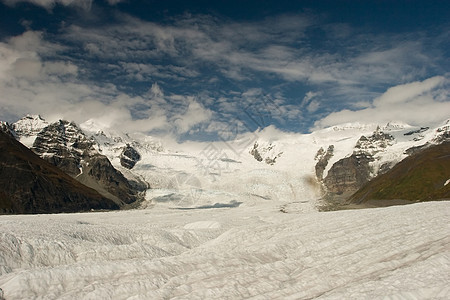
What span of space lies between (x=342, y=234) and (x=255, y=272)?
1553 centimetres

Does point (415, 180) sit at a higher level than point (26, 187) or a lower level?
higher

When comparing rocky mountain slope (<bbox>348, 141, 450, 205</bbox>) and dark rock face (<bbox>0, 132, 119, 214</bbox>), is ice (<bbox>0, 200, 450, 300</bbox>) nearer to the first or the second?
rocky mountain slope (<bbox>348, 141, 450, 205</bbox>)

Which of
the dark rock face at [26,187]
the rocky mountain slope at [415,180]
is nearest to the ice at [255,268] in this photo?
the rocky mountain slope at [415,180]

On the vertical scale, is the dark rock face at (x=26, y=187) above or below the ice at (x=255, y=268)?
below

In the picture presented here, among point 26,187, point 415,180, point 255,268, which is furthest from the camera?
point 26,187

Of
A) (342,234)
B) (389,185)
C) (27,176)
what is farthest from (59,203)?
(342,234)

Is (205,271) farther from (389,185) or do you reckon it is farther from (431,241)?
(389,185)

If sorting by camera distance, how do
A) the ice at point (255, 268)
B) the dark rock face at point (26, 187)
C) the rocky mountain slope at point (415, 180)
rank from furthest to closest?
the dark rock face at point (26, 187) → the rocky mountain slope at point (415, 180) → the ice at point (255, 268)

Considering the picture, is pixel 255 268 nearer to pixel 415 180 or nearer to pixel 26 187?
pixel 415 180

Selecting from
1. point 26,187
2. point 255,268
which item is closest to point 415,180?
point 255,268

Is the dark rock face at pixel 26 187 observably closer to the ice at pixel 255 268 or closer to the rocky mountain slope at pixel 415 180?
the ice at pixel 255 268

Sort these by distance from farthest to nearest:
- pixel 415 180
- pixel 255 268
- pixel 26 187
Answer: pixel 26 187 → pixel 415 180 → pixel 255 268

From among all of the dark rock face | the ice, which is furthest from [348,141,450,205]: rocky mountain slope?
the dark rock face

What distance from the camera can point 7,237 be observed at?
32000 mm
